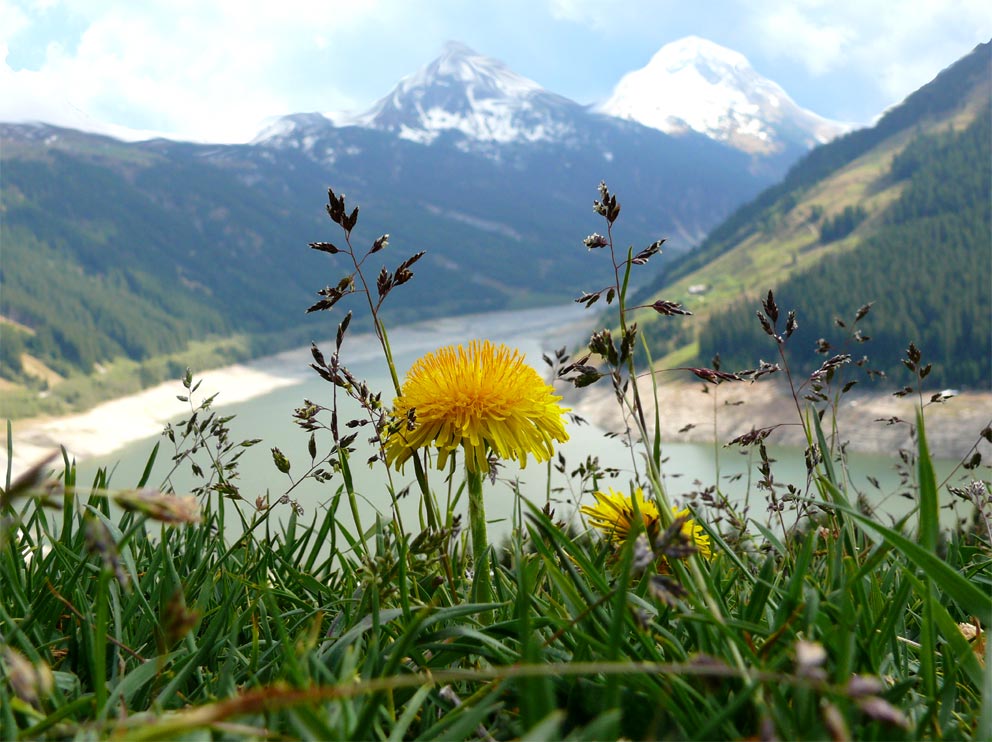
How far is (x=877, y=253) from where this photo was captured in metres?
75.5

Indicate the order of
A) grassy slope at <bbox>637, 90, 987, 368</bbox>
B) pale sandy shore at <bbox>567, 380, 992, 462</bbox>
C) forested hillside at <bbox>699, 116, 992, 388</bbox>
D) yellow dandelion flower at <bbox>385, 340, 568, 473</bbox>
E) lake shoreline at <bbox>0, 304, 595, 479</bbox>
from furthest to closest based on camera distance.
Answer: grassy slope at <bbox>637, 90, 987, 368</bbox> < lake shoreline at <bbox>0, 304, 595, 479</bbox> < forested hillside at <bbox>699, 116, 992, 388</bbox> < pale sandy shore at <bbox>567, 380, 992, 462</bbox> < yellow dandelion flower at <bbox>385, 340, 568, 473</bbox>

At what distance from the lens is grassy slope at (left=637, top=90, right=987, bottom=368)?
8506 centimetres

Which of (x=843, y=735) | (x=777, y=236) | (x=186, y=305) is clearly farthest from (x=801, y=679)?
(x=186, y=305)

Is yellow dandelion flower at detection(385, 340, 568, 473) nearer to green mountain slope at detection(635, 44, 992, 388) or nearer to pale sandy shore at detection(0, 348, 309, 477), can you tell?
green mountain slope at detection(635, 44, 992, 388)

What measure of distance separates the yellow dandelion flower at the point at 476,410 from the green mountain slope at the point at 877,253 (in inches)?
1175

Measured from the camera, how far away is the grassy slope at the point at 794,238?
85062 millimetres

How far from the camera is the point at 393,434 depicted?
4.92ft

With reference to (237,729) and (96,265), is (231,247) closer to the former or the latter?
(96,265)

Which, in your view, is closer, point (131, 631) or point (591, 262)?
point (131, 631)

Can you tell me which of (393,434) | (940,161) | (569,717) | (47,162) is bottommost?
(569,717)

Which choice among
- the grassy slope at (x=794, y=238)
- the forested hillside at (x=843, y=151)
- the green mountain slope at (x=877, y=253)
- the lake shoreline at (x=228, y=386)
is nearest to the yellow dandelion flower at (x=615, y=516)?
the green mountain slope at (x=877, y=253)

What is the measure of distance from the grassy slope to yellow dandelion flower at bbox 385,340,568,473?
69873mm

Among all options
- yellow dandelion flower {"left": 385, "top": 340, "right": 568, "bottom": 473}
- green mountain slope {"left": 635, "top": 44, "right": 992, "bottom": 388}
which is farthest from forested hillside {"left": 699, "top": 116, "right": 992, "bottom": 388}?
yellow dandelion flower {"left": 385, "top": 340, "right": 568, "bottom": 473}

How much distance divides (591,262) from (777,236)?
85233 millimetres
